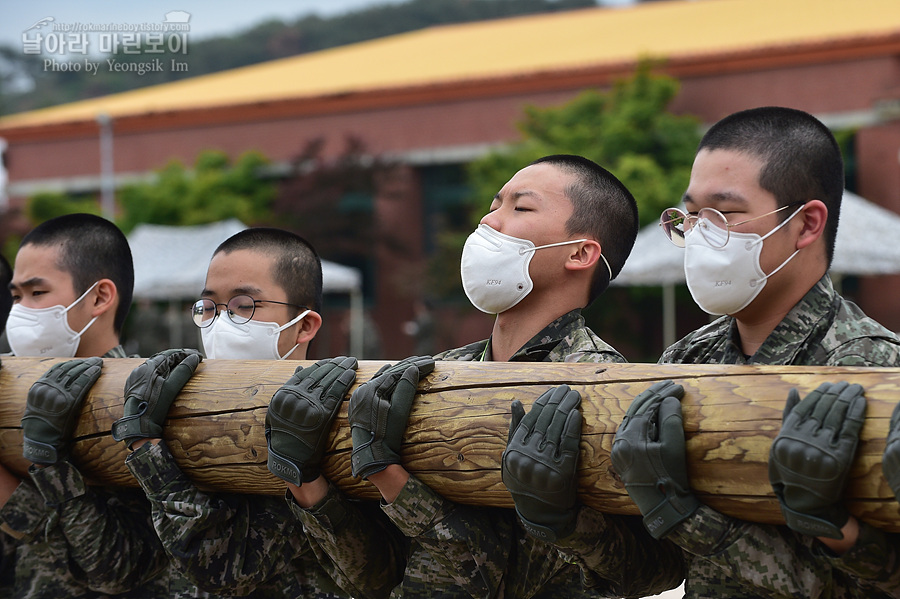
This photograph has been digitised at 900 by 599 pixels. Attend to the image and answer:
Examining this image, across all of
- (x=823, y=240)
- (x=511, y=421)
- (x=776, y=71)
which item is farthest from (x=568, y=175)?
(x=776, y=71)

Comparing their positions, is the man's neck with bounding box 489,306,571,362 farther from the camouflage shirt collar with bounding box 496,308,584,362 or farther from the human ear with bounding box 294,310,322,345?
the human ear with bounding box 294,310,322,345

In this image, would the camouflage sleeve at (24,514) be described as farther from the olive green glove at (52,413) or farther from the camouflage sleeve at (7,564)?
the camouflage sleeve at (7,564)

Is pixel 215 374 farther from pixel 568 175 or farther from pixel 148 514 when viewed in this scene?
pixel 568 175

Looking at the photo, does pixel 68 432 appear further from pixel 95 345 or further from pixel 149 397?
pixel 95 345

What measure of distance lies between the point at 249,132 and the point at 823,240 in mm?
24311

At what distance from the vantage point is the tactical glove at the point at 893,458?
1745 mm

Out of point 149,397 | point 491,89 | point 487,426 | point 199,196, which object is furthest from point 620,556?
point 199,196

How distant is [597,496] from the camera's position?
2.20 meters

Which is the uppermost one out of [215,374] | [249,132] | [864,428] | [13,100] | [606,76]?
[864,428]

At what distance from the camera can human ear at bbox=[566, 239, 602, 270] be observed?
2.90 metres

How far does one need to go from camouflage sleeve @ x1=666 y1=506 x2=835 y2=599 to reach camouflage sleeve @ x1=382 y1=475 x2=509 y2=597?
561 millimetres

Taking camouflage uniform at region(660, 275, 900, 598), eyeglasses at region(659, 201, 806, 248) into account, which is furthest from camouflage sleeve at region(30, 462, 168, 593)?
eyeglasses at region(659, 201, 806, 248)

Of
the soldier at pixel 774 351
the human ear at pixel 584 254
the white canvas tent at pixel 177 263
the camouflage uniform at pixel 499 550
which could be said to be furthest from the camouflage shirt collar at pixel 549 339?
the white canvas tent at pixel 177 263

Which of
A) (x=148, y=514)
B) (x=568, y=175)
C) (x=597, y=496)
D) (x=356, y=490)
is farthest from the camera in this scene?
(x=148, y=514)
